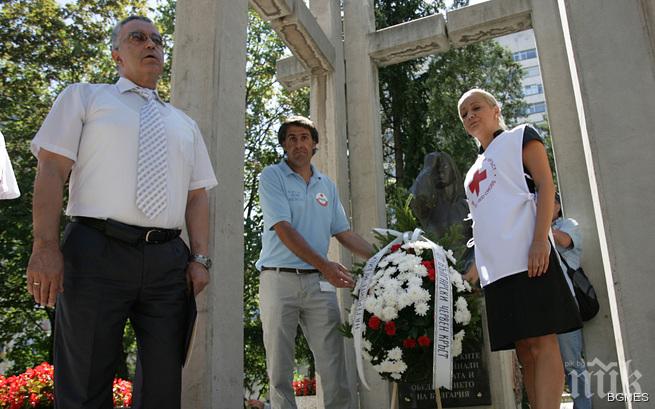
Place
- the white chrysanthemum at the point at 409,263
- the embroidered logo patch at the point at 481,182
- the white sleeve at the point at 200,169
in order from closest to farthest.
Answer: the white sleeve at the point at 200,169, the embroidered logo patch at the point at 481,182, the white chrysanthemum at the point at 409,263

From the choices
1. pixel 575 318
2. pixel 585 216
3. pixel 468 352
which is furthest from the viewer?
pixel 585 216

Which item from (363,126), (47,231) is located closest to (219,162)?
(47,231)

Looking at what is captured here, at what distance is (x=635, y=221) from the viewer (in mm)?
3578

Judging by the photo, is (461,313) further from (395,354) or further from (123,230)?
(123,230)

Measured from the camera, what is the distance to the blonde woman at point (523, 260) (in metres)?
2.80

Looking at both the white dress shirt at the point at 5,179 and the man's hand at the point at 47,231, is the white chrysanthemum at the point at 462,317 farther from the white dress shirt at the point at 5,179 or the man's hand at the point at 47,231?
the white dress shirt at the point at 5,179

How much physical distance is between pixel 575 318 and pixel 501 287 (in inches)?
16.0

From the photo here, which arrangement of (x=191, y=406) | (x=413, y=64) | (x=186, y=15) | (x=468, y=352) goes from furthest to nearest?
(x=413, y=64), (x=468, y=352), (x=186, y=15), (x=191, y=406)

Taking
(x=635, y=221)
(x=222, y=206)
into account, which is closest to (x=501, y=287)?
(x=635, y=221)

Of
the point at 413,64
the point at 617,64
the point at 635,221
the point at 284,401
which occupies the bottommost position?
the point at 284,401

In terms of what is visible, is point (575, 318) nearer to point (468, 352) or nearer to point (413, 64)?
point (468, 352)

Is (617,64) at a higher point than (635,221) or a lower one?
higher

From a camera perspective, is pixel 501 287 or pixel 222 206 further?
pixel 222 206

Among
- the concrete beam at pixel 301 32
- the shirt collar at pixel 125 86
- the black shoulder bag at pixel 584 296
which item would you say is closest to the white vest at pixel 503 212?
the shirt collar at pixel 125 86
